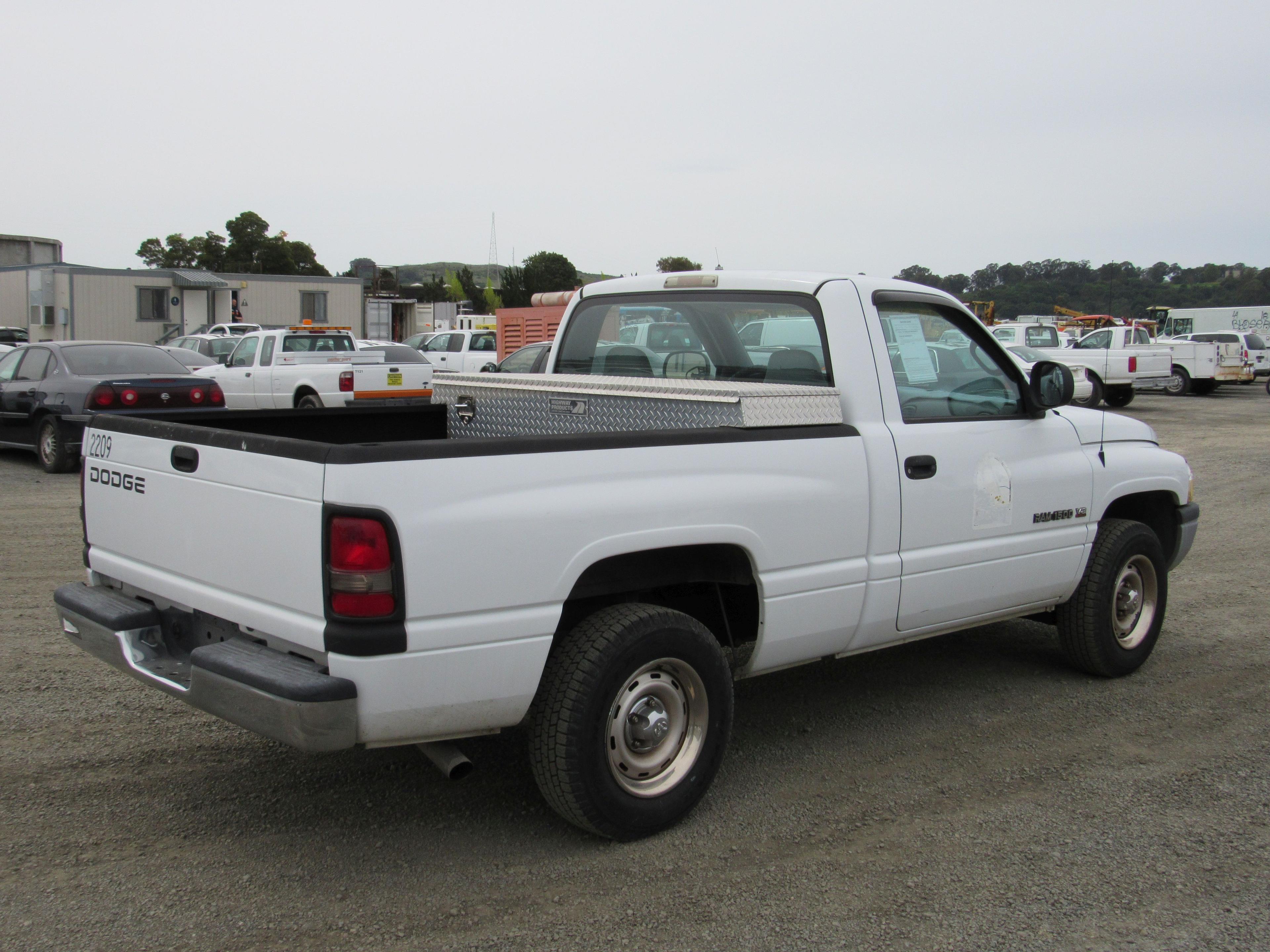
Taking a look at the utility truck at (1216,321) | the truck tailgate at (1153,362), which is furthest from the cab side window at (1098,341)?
the utility truck at (1216,321)

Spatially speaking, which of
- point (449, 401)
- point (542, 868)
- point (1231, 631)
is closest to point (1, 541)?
point (449, 401)

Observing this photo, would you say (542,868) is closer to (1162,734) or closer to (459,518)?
(459,518)

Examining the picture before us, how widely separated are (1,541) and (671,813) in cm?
679

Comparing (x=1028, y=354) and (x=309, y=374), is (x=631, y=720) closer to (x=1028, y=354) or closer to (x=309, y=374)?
(x=309, y=374)

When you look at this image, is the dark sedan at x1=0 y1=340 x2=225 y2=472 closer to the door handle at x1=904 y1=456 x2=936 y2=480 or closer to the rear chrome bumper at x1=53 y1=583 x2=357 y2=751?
the rear chrome bumper at x1=53 y1=583 x2=357 y2=751

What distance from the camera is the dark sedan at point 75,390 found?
11.8 metres

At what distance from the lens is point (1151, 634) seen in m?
5.59

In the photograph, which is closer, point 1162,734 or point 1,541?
point 1162,734

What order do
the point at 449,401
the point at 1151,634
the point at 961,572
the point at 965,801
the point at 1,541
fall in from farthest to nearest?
1. the point at 1,541
2. the point at 1151,634
3. the point at 449,401
4. the point at 961,572
5. the point at 965,801

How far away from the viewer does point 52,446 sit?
1229cm

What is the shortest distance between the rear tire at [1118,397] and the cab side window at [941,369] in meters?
21.3

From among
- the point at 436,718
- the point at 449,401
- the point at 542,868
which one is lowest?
the point at 542,868

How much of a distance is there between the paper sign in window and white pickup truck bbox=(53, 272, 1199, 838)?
0.02m

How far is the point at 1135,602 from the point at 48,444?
11.4m
